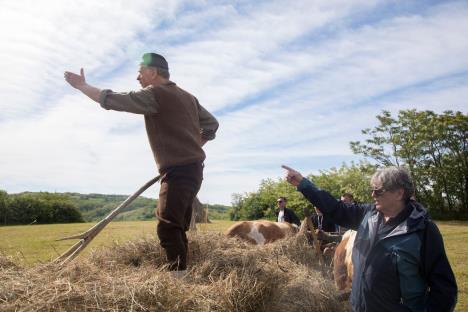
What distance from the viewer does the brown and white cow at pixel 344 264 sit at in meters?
4.39

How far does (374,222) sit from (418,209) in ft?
0.94

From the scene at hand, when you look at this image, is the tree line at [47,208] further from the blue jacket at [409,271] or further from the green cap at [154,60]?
the blue jacket at [409,271]

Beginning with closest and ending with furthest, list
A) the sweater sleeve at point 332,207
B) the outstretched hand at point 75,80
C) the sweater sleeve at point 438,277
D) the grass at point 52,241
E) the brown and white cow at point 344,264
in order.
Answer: the sweater sleeve at point 438,277, the sweater sleeve at point 332,207, the outstretched hand at point 75,80, the grass at point 52,241, the brown and white cow at point 344,264

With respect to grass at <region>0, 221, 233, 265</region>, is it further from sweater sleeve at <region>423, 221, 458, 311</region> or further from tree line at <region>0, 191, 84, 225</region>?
tree line at <region>0, 191, 84, 225</region>

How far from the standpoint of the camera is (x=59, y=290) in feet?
7.14

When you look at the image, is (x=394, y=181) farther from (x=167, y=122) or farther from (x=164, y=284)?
(x=167, y=122)

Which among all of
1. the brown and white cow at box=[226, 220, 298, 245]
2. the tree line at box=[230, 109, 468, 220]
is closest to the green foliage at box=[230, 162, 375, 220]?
the tree line at box=[230, 109, 468, 220]

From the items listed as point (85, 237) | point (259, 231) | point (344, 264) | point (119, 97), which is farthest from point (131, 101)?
point (259, 231)

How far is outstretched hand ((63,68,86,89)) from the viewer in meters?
3.34

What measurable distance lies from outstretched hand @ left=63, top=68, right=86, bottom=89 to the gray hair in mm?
2318

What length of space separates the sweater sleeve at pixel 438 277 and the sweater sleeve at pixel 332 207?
0.63 metres

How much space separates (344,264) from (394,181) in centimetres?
204

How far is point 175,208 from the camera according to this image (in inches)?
128

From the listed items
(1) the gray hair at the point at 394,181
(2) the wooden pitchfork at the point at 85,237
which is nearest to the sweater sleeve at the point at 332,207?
(1) the gray hair at the point at 394,181
